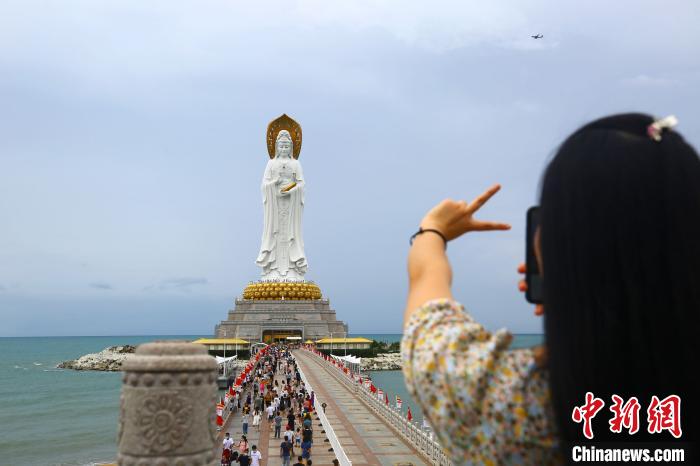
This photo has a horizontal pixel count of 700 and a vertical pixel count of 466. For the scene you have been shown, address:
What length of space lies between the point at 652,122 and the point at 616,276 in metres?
0.35

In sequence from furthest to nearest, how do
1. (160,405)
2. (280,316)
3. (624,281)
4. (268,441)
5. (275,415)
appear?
1. (280,316)
2. (275,415)
3. (268,441)
4. (160,405)
5. (624,281)

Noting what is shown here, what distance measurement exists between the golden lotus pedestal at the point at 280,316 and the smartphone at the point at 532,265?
41199 mm

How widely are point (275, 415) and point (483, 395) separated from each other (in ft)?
52.7

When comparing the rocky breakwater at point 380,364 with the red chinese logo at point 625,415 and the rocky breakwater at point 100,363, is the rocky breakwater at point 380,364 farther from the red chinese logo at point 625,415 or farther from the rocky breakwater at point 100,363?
the red chinese logo at point 625,415

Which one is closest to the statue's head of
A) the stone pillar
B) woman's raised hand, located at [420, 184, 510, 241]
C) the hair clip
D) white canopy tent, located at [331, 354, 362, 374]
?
white canopy tent, located at [331, 354, 362, 374]

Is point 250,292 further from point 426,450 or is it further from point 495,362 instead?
point 495,362

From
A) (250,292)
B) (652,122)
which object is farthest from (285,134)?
(652,122)

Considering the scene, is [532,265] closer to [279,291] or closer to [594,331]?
[594,331]

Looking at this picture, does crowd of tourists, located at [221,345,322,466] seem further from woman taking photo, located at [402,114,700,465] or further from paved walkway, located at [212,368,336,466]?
woman taking photo, located at [402,114,700,465]

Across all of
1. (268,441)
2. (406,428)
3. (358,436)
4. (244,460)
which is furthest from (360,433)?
(244,460)

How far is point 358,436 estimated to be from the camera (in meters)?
13.6

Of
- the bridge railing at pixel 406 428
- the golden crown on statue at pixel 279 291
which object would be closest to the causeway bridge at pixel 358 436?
the bridge railing at pixel 406 428

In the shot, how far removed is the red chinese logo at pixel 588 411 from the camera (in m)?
1.15

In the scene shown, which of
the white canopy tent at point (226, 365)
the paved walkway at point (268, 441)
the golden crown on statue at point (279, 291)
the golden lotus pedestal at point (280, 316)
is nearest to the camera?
the paved walkway at point (268, 441)
